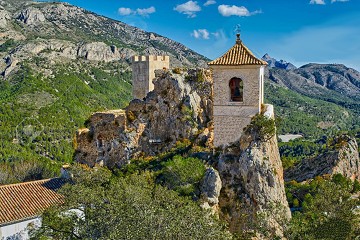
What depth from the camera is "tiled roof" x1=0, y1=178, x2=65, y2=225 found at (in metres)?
26.2

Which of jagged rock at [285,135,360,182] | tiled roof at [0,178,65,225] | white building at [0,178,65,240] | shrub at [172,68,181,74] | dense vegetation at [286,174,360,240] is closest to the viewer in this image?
dense vegetation at [286,174,360,240]

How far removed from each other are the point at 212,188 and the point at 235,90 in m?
5.88

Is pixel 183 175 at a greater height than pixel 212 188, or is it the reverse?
pixel 183 175

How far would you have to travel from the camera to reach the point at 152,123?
109ft

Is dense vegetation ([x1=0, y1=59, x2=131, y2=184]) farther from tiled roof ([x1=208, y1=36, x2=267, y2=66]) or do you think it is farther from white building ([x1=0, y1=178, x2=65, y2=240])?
tiled roof ([x1=208, y1=36, x2=267, y2=66])

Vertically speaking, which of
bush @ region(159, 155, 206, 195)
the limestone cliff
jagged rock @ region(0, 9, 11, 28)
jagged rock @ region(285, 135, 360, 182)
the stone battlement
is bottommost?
jagged rock @ region(285, 135, 360, 182)

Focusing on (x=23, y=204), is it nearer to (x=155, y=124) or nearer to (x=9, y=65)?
(x=155, y=124)

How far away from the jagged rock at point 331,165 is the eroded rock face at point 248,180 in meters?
36.3

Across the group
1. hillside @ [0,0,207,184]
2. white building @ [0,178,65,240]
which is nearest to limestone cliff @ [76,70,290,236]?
white building @ [0,178,65,240]

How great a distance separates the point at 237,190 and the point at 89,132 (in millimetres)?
14692

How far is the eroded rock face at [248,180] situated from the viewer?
891 inches

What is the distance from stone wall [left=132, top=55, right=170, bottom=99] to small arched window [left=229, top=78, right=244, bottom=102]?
1640 centimetres

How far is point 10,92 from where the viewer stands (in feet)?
431

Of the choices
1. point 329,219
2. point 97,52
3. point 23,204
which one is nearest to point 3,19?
point 97,52
